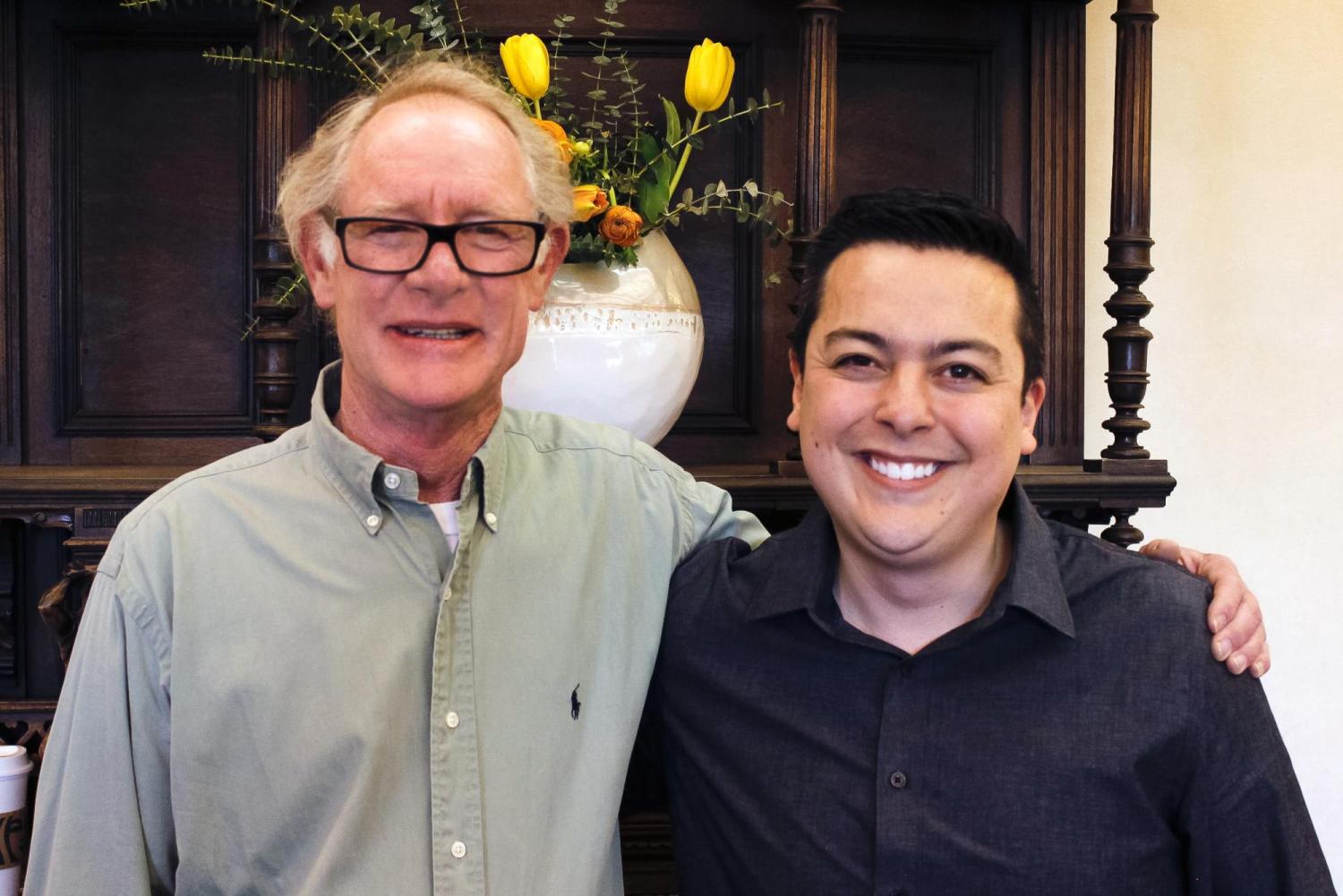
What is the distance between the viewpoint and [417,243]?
132 cm

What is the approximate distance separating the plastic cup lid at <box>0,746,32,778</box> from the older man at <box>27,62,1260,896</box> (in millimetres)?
569


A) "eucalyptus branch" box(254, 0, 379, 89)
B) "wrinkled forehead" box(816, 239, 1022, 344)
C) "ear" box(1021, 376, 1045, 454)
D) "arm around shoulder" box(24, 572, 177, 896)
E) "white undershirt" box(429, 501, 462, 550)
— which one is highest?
"eucalyptus branch" box(254, 0, 379, 89)

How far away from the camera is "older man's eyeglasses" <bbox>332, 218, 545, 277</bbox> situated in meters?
1.31

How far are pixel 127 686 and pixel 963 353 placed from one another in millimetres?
863

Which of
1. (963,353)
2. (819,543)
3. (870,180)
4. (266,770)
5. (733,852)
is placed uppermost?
(870,180)

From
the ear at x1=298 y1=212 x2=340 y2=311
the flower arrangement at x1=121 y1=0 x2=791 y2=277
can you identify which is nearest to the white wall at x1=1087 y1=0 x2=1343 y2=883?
the flower arrangement at x1=121 y1=0 x2=791 y2=277

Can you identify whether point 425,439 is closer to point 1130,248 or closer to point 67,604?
point 67,604

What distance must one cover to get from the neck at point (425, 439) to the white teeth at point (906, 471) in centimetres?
42

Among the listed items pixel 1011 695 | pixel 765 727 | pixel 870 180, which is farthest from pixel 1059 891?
pixel 870 180

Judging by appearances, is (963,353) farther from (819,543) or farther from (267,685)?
(267,685)

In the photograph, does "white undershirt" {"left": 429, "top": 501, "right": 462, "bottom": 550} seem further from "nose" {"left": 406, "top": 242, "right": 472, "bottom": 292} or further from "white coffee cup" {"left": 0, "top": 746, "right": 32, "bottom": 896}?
"white coffee cup" {"left": 0, "top": 746, "right": 32, "bottom": 896}

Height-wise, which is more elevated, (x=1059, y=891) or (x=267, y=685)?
(x=267, y=685)

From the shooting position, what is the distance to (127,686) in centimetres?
125

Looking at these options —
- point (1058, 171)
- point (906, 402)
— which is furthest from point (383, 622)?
point (1058, 171)
